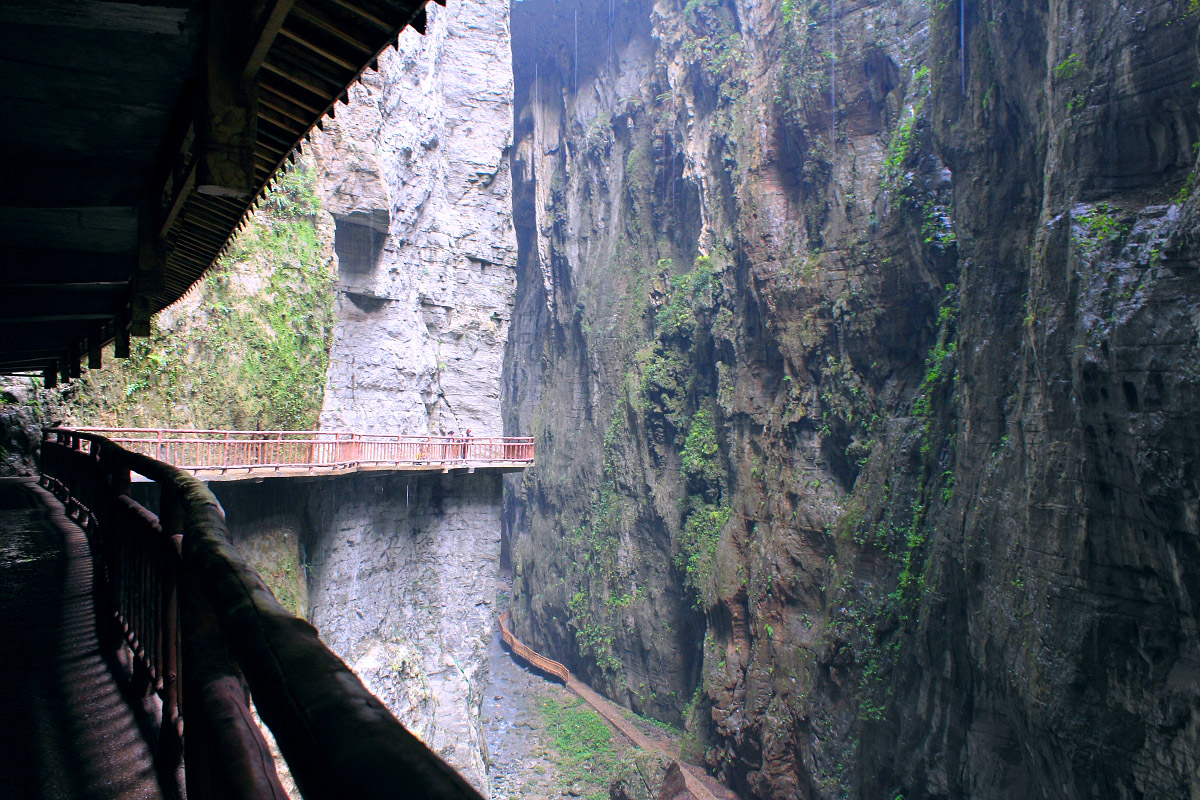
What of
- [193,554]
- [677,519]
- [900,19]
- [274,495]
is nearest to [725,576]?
[677,519]

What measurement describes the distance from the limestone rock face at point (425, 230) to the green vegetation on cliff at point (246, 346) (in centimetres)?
267

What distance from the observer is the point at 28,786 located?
7.25 ft

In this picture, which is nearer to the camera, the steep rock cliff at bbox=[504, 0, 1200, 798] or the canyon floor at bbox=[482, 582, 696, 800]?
the steep rock cliff at bbox=[504, 0, 1200, 798]

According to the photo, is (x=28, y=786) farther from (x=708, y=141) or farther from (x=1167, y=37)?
(x=708, y=141)

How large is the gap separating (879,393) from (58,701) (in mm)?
18051

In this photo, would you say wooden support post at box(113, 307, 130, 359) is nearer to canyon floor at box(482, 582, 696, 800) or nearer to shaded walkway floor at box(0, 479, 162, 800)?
shaded walkway floor at box(0, 479, 162, 800)

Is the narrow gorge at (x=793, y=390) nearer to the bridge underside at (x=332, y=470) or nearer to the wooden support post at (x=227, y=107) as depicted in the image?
the bridge underside at (x=332, y=470)

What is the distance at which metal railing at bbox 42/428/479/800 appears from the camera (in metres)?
0.87

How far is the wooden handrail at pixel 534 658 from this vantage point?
2792 centimetres

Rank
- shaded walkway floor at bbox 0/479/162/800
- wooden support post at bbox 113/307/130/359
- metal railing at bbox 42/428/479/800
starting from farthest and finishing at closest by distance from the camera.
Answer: wooden support post at bbox 113/307/130/359 → shaded walkway floor at bbox 0/479/162/800 → metal railing at bbox 42/428/479/800

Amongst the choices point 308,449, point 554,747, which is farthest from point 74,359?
point 554,747

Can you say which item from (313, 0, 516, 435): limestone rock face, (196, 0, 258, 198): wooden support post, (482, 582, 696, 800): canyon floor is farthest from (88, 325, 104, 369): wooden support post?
(482, 582, 696, 800): canyon floor

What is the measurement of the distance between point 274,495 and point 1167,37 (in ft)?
54.6

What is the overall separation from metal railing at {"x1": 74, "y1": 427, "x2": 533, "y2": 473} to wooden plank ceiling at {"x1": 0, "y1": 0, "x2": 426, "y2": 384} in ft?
13.6
